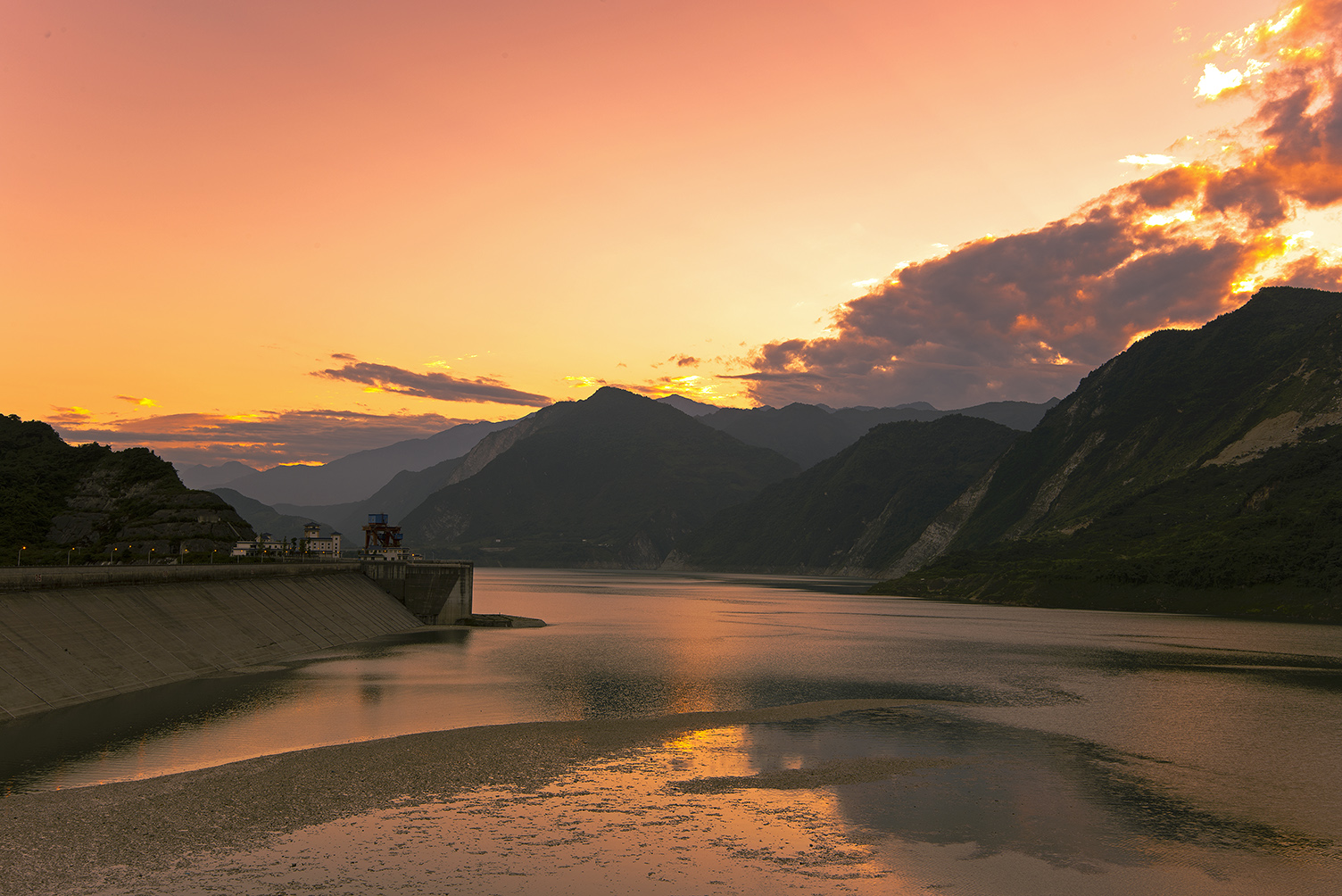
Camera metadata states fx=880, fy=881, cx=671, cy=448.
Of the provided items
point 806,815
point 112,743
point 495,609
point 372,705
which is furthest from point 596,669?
point 495,609

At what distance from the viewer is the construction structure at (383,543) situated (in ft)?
479

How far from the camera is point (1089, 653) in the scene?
95.1 m

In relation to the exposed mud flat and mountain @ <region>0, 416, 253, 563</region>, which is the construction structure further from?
the exposed mud flat

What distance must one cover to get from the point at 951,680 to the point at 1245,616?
355 ft

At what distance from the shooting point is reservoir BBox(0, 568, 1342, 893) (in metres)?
29.3

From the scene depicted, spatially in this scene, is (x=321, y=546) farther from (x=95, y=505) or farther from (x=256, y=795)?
(x=256, y=795)

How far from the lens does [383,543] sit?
529ft

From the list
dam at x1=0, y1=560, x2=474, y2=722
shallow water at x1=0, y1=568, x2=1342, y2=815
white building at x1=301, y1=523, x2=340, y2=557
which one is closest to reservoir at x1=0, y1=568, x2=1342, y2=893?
shallow water at x1=0, y1=568, x2=1342, y2=815

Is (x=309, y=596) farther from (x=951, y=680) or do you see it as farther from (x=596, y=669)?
(x=951, y=680)

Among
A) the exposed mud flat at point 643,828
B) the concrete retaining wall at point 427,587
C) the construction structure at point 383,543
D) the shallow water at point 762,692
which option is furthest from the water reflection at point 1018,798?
the construction structure at point 383,543

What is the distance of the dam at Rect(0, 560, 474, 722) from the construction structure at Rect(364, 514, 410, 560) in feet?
91.5

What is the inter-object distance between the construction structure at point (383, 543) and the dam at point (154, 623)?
27881mm

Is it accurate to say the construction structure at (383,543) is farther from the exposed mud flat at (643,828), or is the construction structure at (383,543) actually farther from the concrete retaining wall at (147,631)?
the exposed mud flat at (643,828)

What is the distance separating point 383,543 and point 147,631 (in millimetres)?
97146
